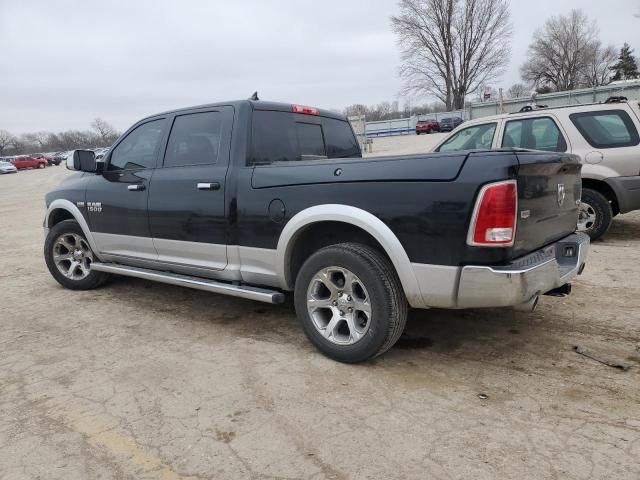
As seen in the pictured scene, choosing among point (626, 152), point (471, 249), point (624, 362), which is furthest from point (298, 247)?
point (626, 152)

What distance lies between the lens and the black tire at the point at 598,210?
641 centimetres

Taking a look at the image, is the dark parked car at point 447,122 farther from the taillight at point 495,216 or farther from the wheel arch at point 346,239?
the taillight at point 495,216

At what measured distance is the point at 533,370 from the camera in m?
3.29

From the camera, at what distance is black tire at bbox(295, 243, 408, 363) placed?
3.21m

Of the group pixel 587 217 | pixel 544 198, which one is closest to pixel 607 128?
pixel 587 217

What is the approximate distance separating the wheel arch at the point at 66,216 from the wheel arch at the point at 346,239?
8.45 ft

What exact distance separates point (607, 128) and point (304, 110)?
4141mm

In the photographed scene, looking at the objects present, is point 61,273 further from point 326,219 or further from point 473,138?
point 473,138

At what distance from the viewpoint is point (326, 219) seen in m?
3.41

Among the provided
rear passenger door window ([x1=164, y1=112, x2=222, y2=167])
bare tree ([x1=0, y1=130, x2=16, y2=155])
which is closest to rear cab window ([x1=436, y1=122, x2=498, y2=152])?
rear passenger door window ([x1=164, y1=112, x2=222, y2=167])

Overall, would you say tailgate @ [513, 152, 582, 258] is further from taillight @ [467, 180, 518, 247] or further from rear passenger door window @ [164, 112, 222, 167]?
rear passenger door window @ [164, 112, 222, 167]

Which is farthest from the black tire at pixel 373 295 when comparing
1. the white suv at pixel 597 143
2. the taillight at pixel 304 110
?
the white suv at pixel 597 143

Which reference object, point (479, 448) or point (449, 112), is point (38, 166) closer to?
point (449, 112)

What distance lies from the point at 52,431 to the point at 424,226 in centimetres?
242
